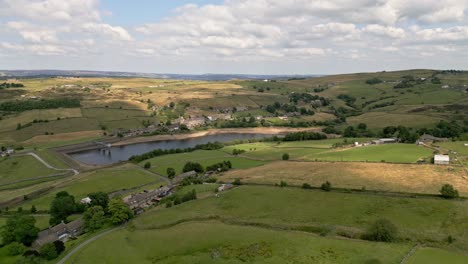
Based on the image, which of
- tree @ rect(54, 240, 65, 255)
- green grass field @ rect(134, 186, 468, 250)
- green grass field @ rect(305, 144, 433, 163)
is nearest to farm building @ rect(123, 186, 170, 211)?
green grass field @ rect(134, 186, 468, 250)

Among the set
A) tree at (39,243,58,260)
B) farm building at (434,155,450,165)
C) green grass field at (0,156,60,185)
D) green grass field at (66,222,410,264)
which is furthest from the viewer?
green grass field at (0,156,60,185)

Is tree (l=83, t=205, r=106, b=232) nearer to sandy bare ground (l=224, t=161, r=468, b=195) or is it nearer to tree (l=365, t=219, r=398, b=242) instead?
sandy bare ground (l=224, t=161, r=468, b=195)

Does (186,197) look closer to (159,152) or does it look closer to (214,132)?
(159,152)

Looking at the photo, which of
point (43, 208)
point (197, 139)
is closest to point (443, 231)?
point (43, 208)

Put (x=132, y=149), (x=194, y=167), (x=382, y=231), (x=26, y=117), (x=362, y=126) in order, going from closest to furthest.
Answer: (x=382, y=231)
(x=194, y=167)
(x=132, y=149)
(x=362, y=126)
(x=26, y=117)

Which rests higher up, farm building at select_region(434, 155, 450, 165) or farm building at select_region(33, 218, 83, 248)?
farm building at select_region(434, 155, 450, 165)

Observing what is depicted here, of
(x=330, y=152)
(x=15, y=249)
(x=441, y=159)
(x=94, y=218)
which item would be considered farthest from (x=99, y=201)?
(x=441, y=159)
